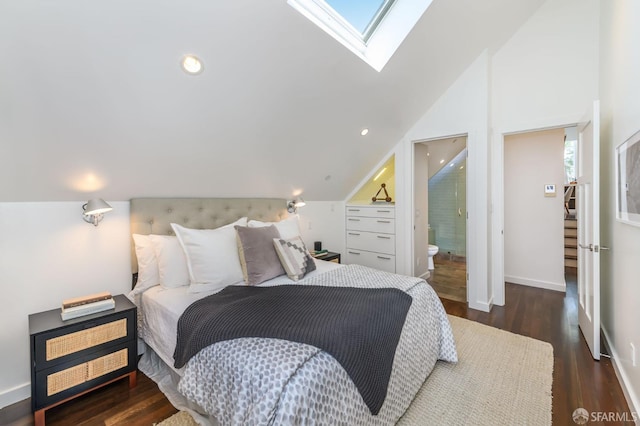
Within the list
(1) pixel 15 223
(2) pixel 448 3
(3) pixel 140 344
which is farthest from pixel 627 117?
(1) pixel 15 223

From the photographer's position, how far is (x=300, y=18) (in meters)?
1.74

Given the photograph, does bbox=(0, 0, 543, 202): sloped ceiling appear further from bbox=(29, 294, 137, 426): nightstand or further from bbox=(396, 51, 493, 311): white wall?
bbox=(29, 294, 137, 426): nightstand

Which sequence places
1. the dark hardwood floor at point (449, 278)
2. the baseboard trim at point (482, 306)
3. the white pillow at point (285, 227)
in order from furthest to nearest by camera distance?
1. the dark hardwood floor at point (449, 278)
2. the baseboard trim at point (482, 306)
3. the white pillow at point (285, 227)

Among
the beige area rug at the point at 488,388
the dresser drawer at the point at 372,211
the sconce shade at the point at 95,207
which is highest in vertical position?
the sconce shade at the point at 95,207

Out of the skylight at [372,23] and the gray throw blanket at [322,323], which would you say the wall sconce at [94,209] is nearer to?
the gray throw blanket at [322,323]

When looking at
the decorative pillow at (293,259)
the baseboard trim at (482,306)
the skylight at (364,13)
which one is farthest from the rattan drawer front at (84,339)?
the baseboard trim at (482,306)

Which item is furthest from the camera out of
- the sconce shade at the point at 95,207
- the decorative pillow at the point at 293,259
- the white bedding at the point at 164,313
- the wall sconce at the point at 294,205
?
the wall sconce at the point at 294,205

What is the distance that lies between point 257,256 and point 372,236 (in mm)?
2229

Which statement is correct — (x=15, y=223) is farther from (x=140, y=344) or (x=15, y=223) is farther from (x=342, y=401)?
(x=342, y=401)

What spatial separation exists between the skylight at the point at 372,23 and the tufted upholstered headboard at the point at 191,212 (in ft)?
5.66

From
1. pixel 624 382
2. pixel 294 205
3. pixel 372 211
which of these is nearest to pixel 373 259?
pixel 372 211

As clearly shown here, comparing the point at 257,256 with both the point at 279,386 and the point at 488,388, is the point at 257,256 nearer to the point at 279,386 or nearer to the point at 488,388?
the point at 279,386

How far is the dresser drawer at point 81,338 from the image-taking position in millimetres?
1562

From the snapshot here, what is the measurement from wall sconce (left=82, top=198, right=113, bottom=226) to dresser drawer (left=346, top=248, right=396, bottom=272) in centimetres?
305
